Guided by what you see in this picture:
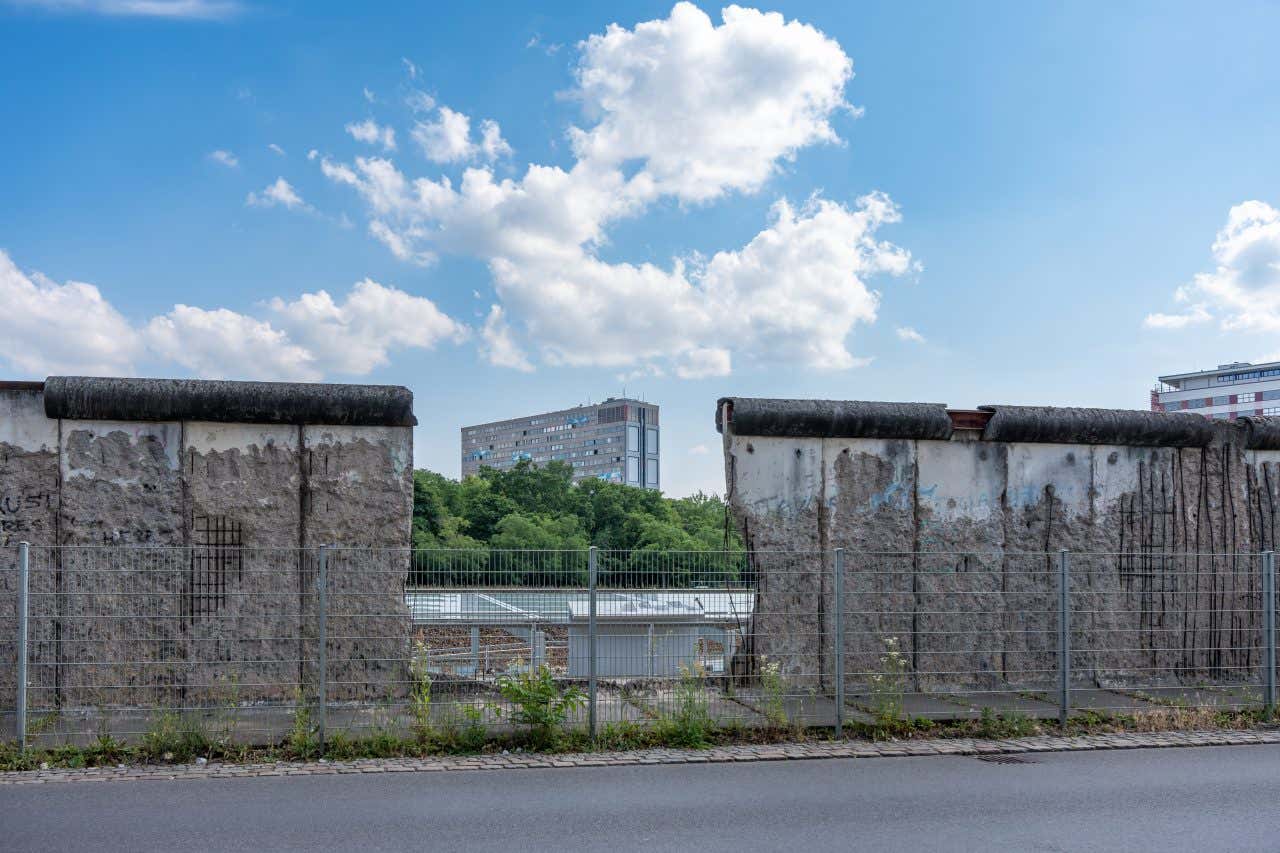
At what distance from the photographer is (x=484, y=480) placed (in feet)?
238

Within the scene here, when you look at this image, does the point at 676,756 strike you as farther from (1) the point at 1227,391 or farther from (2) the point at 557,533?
(1) the point at 1227,391

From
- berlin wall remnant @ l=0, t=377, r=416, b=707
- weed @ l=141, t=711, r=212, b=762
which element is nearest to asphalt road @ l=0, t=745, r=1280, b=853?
Result: weed @ l=141, t=711, r=212, b=762

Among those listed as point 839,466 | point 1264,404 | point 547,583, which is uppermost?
point 1264,404

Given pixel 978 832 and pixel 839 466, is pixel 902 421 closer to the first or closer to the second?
pixel 839 466

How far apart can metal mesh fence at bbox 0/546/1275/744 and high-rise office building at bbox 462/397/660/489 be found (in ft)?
383

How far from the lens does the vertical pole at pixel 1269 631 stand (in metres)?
11.7

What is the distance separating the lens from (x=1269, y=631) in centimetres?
1175

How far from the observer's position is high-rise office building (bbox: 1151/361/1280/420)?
12512 cm

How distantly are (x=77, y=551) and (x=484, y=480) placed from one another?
62.0 m

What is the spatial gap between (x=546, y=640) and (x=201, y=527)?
3649mm

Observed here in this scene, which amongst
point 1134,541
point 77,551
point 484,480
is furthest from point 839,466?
point 484,480

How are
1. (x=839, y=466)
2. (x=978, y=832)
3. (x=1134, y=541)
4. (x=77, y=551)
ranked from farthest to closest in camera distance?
(x=1134, y=541) → (x=839, y=466) → (x=77, y=551) → (x=978, y=832)

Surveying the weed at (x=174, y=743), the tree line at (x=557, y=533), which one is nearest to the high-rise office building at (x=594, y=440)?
the tree line at (x=557, y=533)

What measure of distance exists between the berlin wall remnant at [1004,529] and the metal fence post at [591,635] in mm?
2114
